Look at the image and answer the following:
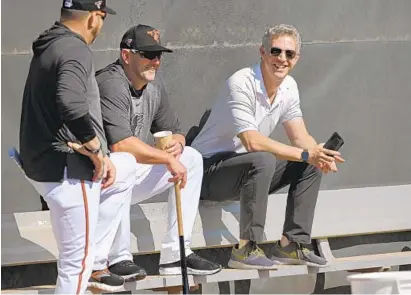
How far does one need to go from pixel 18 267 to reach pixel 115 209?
1.94ft

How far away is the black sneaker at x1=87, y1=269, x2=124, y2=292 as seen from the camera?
164 inches

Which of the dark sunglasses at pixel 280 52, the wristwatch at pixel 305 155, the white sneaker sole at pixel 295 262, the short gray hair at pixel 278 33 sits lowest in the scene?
the white sneaker sole at pixel 295 262

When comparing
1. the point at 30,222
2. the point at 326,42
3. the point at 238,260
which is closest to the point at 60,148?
the point at 30,222

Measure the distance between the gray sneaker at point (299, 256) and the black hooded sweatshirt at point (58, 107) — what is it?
4.05 ft

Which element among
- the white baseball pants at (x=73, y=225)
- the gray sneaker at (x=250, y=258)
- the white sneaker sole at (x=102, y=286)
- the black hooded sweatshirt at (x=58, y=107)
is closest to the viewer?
the black hooded sweatshirt at (x=58, y=107)

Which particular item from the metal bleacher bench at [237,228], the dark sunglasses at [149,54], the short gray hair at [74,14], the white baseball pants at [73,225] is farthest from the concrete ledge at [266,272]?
the short gray hair at [74,14]

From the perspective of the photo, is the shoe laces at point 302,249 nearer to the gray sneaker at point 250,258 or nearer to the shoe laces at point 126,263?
the gray sneaker at point 250,258

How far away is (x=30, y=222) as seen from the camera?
4559mm

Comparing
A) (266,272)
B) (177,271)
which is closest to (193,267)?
(177,271)

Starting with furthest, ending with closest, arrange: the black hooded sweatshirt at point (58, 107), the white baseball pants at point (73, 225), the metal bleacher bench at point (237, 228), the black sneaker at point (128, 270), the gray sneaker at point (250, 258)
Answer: the gray sneaker at point (250, 258), the metal bleacher bench at point (237, 228), the black sneaker at point (128, 270), the white baseball pants at point (73, 225), the black hooded sweatshirt at point (58, 107)

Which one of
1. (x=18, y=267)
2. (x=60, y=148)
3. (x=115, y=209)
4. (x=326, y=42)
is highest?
(x=326, y=42)

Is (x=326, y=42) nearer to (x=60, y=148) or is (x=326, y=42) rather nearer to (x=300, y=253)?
(x=300, y=253)

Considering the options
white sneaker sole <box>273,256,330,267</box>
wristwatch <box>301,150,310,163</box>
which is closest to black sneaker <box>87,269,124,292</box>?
white sneaker sole <box>273,256,330,267</box>

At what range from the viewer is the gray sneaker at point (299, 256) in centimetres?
469
